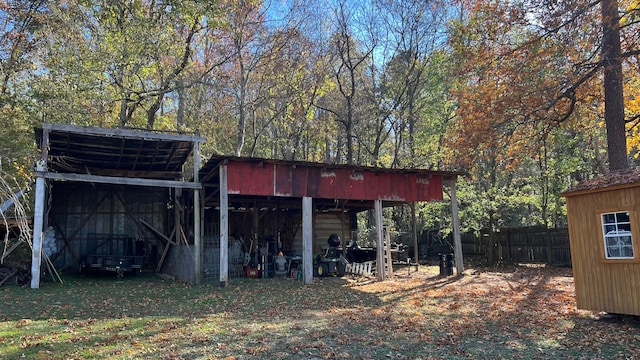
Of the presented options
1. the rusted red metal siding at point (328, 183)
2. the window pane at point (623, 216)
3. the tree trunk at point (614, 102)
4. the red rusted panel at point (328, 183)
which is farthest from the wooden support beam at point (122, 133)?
the tree trunk at point (614, 102)

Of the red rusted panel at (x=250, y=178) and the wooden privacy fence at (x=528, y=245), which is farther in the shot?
the wooden privacy fence at (x=528, y=245)

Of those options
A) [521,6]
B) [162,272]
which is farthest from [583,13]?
[162,272]

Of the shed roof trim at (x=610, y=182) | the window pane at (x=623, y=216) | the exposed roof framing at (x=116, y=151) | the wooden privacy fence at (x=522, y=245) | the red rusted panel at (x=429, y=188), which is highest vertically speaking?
the exposed roof framing at (x=116, y=151)

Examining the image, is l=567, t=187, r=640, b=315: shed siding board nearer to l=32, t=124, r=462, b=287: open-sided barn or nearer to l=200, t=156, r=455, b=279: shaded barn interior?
l=32, t=124, r=462, b=287: open-sided barn

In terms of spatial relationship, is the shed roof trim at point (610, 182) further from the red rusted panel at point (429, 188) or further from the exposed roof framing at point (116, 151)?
the exposed roof framing at point (116, 151)

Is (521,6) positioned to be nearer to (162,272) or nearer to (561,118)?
(561,118)

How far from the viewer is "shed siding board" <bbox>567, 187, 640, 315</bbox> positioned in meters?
8.11

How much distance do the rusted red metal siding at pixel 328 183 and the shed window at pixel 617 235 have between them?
26.9 ft

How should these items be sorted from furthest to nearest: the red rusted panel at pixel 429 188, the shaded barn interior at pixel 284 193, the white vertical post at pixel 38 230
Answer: the red rusted panel at pixel 429 188, the shaded barn interior at pixel 284 193, the white vertical post at pixel 38 230

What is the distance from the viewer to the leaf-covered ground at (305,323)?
6.36 meters

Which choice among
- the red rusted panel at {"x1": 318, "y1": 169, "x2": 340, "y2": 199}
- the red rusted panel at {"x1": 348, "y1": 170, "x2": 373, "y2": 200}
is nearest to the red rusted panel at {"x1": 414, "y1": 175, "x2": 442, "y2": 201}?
the red rusted panel at {"x1": 348, "y1": 170, "x2": 373, "y2": 200}

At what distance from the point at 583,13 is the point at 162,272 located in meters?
16.2

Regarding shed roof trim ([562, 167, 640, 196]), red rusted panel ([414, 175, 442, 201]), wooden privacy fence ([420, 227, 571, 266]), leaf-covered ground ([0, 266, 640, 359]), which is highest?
red rusted panel ([414, 175, 442, 201])

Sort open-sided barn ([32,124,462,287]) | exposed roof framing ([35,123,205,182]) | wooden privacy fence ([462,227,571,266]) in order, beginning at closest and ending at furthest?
1. exposed roof framing ([35,123,205,182])
2. open-sided barn ([32,124,462,287])
3. wooden privacy fence ([462,227,571,266])
